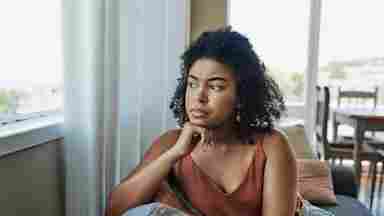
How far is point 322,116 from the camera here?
3.42 meters

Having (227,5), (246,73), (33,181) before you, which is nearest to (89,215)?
(33,181)

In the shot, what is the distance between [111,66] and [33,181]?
0.46 metres

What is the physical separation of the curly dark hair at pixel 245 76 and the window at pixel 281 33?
2328 millimetres

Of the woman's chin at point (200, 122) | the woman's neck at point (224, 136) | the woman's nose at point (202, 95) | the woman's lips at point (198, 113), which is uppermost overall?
the woman's nose at point (202, 95)

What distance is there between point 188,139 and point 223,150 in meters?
0.13

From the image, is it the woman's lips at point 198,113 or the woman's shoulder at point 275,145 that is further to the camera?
the woman's shoulder at point 275,145

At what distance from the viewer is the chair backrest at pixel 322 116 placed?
3304 millimetres

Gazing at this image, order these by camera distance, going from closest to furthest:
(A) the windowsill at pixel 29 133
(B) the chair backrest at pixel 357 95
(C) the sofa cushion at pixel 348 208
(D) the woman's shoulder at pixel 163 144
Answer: (A) the windowsill at pixel 29 133 → (D) the woman's shoulder at pixel 163 144 → (C) the sofa cushion at pixel 348 208 → (B) the chair backrest at pixel 357 95

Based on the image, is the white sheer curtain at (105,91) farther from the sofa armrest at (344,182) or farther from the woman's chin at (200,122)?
the sofa armrest at (344,182)

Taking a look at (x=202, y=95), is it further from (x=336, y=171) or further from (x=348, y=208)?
(x=336, y=171)

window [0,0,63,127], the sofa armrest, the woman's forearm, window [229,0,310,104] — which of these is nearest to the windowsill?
window [0,0,63,127]

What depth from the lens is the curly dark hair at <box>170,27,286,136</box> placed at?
135cm

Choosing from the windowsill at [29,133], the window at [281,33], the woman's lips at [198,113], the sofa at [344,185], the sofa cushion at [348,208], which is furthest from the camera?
the window at [281,33]

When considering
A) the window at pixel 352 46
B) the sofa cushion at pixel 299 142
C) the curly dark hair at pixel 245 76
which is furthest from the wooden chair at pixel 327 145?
the curly dark hair at pixel 245 76
